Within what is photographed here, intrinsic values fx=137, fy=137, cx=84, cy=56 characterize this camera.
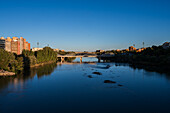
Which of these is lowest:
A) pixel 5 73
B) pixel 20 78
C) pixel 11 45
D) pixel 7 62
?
pixel 20 78

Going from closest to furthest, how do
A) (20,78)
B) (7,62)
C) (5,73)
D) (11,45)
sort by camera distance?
(20,78), (5,73), (7,62), (11,45)

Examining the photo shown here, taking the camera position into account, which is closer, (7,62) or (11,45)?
(7,62)

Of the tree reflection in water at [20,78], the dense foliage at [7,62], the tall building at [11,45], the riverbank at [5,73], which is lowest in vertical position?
the tree reflection in water at [20,78]

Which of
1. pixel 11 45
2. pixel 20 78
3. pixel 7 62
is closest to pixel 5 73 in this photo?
pixel 7 62

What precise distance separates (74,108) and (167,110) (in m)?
10.3

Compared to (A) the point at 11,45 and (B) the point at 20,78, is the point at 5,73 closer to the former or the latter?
(B) the point at 20,78

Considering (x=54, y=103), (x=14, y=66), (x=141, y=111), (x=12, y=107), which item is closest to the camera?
(x=141, y=111)

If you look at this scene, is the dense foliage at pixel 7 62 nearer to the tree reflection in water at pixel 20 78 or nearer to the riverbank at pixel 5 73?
the riverbank at pixel 5 73

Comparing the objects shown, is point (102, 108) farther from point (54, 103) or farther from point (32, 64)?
point (32, 64)

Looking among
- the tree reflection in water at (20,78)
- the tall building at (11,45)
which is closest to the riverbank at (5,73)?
the tree reflection in water at (20,78)

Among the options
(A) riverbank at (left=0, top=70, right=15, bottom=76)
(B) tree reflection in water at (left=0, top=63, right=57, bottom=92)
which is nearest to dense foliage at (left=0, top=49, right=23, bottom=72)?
(A) riverbank at (left=0, top=70, right=15, bottom=76)

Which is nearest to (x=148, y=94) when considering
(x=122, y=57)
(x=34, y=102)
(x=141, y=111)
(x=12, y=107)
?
(x=141, y=111)

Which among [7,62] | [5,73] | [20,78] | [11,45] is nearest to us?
[20,78]

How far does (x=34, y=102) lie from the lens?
1747 cm
